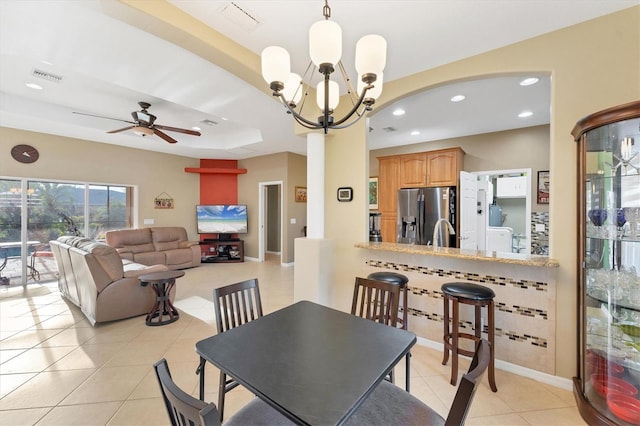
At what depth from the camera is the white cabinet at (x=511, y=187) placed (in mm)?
5227

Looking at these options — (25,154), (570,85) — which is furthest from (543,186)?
(25,154)

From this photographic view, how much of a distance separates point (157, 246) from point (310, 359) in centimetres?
617

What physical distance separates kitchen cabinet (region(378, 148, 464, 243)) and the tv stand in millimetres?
3868

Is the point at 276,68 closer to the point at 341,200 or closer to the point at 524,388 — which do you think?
the point at 341,200

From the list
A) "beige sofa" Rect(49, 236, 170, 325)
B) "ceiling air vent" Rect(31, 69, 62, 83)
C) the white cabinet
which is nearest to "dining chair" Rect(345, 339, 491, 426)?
"beige sofa" Rect(49, 236, 170, 325)

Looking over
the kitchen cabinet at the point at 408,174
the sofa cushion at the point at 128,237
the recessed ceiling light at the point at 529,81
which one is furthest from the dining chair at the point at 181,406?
the sofa cushion at the point at 128,237

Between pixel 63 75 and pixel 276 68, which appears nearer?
pixel 276 68

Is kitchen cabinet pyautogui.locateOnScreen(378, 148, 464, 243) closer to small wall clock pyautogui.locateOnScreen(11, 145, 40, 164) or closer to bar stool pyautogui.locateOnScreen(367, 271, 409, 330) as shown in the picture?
bar stool pyautogui.locateOnScreen(367, 271, 409, 330)

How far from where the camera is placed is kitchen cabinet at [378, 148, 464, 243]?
15.5 feet

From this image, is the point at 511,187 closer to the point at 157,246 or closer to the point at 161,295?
the point at 161,295

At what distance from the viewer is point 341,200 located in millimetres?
3285

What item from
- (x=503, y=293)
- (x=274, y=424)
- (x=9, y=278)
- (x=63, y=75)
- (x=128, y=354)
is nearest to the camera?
(x=274, y=424)

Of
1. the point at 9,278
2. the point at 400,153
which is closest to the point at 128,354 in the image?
the point at 9,278

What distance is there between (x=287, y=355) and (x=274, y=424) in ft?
0.91
